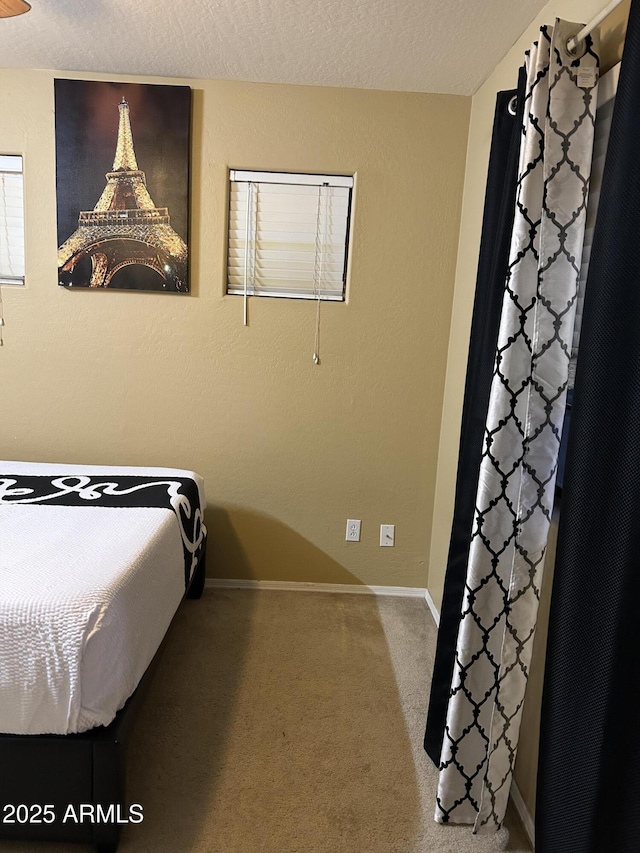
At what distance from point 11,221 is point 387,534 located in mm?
2294

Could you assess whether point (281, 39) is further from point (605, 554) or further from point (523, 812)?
point (523, 812)

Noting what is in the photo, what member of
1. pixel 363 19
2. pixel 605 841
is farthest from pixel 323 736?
pixel 363 19

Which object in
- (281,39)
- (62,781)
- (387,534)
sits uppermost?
(281,39)

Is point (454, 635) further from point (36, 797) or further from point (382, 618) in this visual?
point (36, 797)

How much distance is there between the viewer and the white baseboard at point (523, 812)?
1593 millimetres

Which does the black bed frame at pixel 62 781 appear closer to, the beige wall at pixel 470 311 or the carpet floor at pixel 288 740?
the carpet floor at pixel 288 740

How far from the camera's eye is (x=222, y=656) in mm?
2334

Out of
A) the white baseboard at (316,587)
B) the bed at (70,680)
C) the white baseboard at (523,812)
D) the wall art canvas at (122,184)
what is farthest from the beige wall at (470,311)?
the wall art canvas at (122,184)

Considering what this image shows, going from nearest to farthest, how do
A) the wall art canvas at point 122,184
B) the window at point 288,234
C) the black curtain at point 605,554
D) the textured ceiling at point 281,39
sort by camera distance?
the black curtain at point 605,554
the textured ceiling at point 281,39
the wall art canvas at point 122,184
the window at point 288,234

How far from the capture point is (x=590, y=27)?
131 centimetres

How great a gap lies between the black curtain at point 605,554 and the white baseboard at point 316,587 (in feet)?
5.61

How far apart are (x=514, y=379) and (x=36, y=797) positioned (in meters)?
1.56

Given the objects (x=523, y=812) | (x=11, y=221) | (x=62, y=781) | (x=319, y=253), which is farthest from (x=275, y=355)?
(x=523, y=812)

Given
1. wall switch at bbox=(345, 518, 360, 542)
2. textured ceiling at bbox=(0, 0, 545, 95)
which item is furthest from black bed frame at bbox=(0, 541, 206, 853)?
textured ceiling at bbox=(0, 0, 545, 95)
